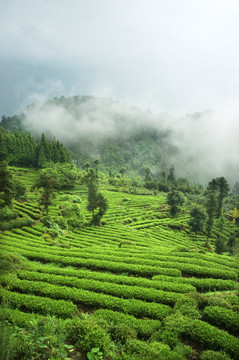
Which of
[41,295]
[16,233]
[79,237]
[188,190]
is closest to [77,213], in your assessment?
[79,237]

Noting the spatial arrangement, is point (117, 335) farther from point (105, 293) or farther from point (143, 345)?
point (105, 293)

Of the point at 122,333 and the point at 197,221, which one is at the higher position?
the point at 122,333

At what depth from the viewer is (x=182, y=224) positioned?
71.6 m

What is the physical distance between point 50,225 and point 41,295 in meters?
28.4

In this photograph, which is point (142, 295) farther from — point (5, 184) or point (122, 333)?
point (5, 184)

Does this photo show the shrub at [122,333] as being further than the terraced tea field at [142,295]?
No

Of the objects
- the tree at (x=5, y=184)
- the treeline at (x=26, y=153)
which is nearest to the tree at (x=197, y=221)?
the tree at (x=5, y=184)

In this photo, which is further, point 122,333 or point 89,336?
point 122,333

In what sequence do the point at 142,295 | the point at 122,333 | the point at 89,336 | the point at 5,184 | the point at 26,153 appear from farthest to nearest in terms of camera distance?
the point at 26,153
the point at 5,184
the point at 142,295
the point at 122,333
the point at 89,336

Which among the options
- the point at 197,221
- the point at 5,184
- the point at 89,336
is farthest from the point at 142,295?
the point at 197,221

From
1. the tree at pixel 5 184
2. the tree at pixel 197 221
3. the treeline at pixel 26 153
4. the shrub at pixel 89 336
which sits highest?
the treeline at pixel 26 153

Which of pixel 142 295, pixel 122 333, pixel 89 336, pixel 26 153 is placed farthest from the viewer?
pixel 26 153

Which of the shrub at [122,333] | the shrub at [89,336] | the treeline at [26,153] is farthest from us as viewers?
the treeline at [26,153]

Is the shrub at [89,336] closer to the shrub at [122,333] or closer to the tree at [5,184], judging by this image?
the shrub at [122,333]
